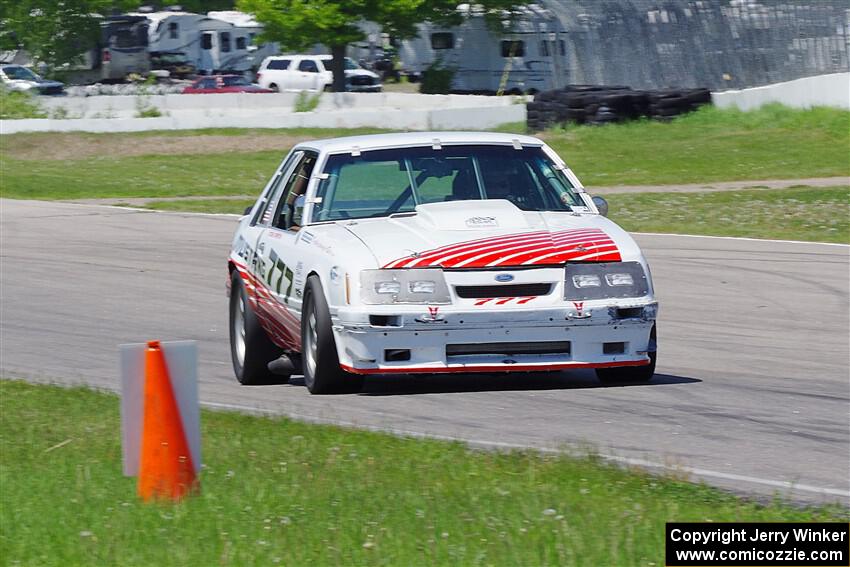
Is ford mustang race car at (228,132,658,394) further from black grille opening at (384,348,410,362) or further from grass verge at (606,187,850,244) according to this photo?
grass verge at (606,187,850,244)

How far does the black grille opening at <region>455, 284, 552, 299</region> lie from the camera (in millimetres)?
8406

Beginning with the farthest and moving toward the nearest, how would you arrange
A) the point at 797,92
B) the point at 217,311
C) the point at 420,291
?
the point at 797,92
the point at 217,311
the point at 420,291

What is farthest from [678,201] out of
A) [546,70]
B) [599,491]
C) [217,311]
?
[546,70]

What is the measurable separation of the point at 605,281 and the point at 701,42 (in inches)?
1454

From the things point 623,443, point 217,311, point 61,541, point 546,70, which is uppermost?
point 61,541

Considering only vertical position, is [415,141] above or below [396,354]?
above

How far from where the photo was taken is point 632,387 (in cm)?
912

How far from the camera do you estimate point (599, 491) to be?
621 cm

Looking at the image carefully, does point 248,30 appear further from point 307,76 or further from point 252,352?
point 252,352

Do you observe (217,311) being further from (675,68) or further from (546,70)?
(546,70)

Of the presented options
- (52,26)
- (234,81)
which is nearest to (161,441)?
(234,81)

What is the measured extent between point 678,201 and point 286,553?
2053 cm

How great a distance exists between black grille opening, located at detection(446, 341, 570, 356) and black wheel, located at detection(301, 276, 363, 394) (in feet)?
2.36

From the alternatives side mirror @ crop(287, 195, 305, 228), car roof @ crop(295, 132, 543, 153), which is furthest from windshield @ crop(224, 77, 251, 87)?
side mirror @ crop(287, 195, 305, 228)
